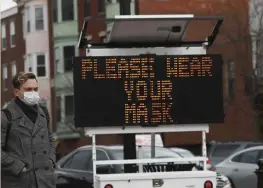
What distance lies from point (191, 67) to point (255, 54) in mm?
29197

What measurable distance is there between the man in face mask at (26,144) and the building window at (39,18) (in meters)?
49.2

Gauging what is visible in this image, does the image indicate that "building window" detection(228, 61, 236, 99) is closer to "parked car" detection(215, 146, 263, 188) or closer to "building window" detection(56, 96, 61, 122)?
"building window" detection(56, 96, 61, 122)

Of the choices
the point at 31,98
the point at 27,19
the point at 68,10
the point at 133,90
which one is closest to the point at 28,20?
the point at 27,19

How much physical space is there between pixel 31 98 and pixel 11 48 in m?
55.1

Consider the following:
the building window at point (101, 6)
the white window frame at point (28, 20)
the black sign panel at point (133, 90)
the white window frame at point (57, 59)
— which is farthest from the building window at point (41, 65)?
the black sign panel at point (133, 90)

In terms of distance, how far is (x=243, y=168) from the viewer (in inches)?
812

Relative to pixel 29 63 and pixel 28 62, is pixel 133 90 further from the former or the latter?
pixel 28 62

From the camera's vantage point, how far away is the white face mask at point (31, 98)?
27.6ft

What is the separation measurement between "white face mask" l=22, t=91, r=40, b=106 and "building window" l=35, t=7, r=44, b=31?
49.2m

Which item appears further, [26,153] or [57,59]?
[57,59]

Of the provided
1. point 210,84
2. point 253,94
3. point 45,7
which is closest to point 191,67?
point 210,84

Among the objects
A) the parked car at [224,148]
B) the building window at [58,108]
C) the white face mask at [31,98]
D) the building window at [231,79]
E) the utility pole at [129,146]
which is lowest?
the building window at [58,108]

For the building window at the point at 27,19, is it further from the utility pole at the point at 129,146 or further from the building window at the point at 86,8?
the utility pole at the point at 129,146

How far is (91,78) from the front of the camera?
36.2 feet
